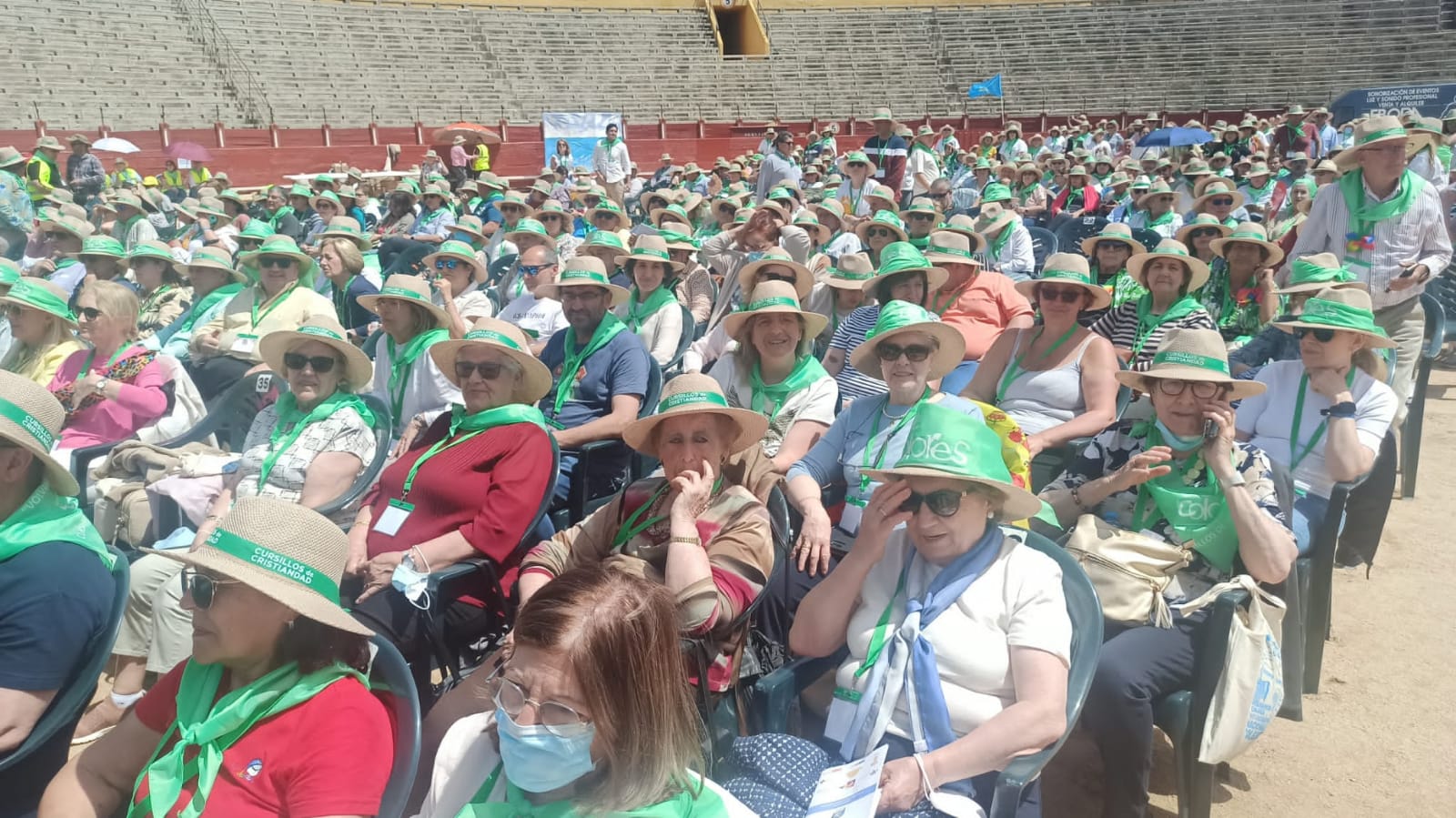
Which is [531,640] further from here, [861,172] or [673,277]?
[861,172]

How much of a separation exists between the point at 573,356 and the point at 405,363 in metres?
0.87

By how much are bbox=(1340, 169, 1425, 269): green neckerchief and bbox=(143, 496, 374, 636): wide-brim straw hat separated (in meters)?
5.93

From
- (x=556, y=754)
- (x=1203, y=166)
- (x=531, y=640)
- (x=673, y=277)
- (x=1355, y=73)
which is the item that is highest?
(x=531, y=640)

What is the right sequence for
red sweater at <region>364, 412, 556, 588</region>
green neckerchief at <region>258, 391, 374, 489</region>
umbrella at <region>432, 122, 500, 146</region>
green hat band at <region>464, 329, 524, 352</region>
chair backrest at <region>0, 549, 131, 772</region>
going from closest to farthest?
chair backrest at <region>0, 549, 131, 772</region>, red sweater at <region>364, 412, 556, 588</region>, green hat band at <region>464, 329, 524, 352</region>, green neckerchief at <region>258, 391, 374, 489</region>, umbrella at <region>432, 122, 500, 146</region>

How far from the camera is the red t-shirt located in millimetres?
2021

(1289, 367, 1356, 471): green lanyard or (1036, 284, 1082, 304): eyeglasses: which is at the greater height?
(1036, 284, 1082, 304): eyeglasses

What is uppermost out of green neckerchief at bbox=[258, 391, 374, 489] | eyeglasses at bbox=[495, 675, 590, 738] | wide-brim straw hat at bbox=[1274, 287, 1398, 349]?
eyeglasses at bbox=[495, 675, 590, 738]

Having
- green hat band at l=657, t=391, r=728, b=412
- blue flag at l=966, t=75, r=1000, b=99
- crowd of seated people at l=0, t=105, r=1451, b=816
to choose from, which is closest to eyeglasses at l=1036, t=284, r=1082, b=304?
crowd of seated people at l=0, t=105, r=1451, b=816

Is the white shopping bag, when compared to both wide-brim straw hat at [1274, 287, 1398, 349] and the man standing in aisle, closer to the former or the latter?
wide-brim straw hat at [1274, 287, 1398, 349]

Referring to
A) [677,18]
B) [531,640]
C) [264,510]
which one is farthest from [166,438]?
[677,18]

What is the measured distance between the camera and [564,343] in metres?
5.36

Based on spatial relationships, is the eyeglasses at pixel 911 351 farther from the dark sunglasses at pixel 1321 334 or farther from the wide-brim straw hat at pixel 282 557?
the wide-brim straw hat at pixel 282 557

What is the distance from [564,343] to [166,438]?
2.04 meters

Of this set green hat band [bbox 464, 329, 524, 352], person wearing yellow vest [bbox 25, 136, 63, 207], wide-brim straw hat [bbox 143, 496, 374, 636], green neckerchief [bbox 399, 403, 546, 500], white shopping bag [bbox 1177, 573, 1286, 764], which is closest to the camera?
wide-brim straw hat [bbox 143, 496, 374, 636]
